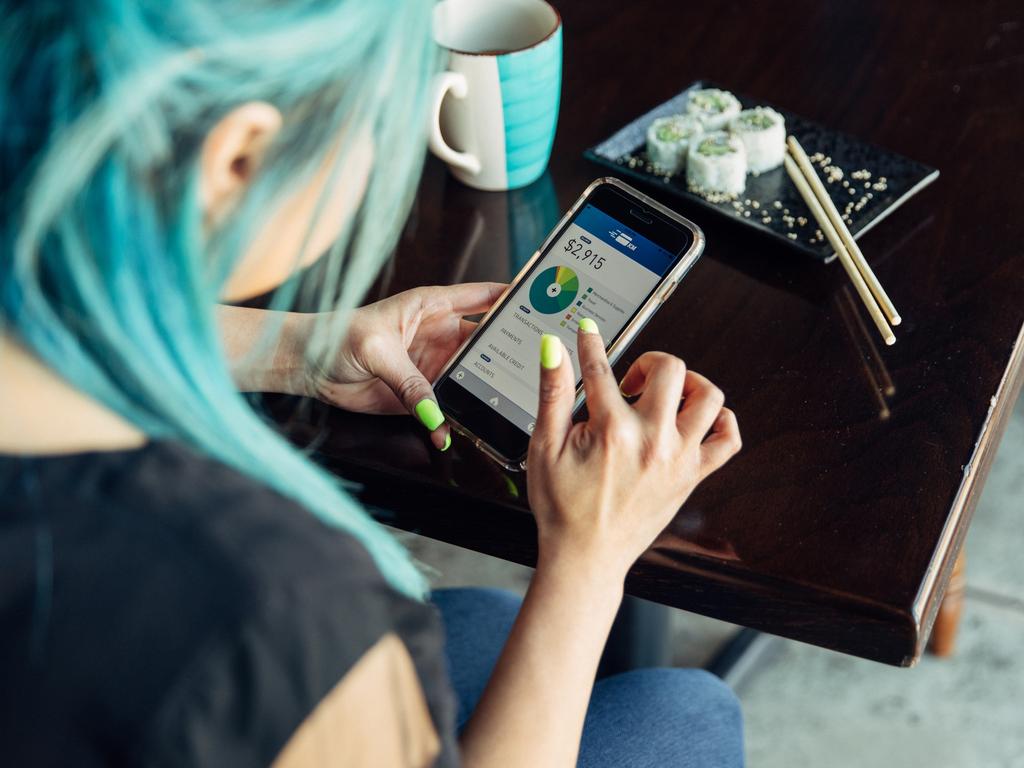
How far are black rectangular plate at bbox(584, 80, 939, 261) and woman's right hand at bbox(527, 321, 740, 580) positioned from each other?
0.23 metres

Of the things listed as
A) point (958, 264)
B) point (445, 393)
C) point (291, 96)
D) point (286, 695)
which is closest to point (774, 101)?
point (958, 264)

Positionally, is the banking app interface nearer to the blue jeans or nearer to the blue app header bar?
the blue app header bar

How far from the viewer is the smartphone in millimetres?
690

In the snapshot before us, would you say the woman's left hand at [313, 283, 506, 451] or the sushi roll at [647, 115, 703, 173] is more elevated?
the sushi roll at [647, 115, 703, 173]

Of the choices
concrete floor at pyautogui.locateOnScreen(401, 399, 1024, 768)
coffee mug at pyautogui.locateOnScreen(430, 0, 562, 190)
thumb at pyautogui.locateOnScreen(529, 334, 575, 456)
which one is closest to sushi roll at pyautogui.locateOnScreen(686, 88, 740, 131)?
coffee mug at pyautogui.locateOnScreen(430, 0, 562, 190)

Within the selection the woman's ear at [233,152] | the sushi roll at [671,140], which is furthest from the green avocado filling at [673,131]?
the woman's ear at [233,152]

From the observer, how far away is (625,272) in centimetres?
71

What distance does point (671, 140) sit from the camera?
2.81ft

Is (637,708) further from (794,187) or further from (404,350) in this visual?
(794,187)

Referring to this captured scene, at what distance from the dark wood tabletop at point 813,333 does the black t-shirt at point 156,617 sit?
0.25 meters

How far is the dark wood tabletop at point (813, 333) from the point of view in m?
0.62

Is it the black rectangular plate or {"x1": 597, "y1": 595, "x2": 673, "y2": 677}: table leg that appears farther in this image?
{"x1": 597, "y1": 595, "x2": 673, "y2": 677}: table leg

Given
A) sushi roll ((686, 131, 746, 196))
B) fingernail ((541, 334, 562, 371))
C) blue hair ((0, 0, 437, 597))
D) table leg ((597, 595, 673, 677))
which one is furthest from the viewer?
table leg ((597, 595, 673, 677))

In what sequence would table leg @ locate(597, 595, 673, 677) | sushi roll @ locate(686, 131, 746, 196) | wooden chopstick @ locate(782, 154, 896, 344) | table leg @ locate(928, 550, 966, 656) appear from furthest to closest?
table leg @ locate(928, 550, 966, 656)
table leg @ locate(597, 595, 673, 677)
sushi roll @ locate(686, 131, 746, 196)
wooden chopstick @ locate(782, 154, 896, 344)
